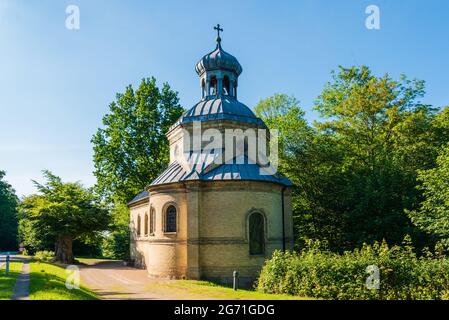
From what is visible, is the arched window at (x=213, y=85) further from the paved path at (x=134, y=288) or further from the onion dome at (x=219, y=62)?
the paved path at (x=134, y=288)

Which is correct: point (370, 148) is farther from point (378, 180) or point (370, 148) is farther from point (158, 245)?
point (158, 245)

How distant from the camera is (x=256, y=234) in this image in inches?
850

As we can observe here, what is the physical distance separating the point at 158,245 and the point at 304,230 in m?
12.7

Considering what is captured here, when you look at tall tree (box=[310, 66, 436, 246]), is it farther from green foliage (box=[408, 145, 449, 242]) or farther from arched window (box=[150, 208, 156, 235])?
arched window (box=[150, 208, 156, 235])

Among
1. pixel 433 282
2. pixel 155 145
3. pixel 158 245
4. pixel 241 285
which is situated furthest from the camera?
pixel 155 145

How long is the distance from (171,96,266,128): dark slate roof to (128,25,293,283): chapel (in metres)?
0.06

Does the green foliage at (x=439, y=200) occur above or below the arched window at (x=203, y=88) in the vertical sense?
below

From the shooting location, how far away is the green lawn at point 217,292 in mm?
14117

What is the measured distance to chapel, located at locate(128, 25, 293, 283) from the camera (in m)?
21.0

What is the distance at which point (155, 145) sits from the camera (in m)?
36.8

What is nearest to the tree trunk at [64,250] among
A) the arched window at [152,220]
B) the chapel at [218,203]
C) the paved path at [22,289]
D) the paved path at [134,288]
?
the paved path at [134,288]

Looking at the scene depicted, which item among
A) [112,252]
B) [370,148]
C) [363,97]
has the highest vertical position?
[363,97]

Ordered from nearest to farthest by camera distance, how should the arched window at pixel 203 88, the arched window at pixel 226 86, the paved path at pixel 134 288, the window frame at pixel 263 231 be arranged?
the paved path at pixel 134 288, the window frame at pixel 263 231, the arched window at pixel 226 86, the arched window at pixel 203 88
